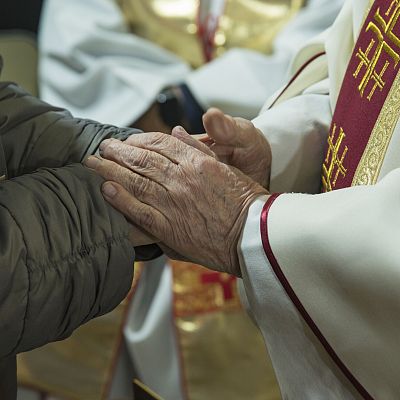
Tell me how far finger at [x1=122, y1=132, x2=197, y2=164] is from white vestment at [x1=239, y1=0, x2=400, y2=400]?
108 mm

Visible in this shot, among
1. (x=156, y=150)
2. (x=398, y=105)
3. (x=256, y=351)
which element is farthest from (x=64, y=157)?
(x=256, y=351)

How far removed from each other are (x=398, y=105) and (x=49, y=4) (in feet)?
4.79

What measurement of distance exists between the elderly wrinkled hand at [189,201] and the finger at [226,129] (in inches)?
1.6

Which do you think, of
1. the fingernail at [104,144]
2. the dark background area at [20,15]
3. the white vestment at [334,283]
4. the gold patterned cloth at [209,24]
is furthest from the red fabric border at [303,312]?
the dark background area at [20,15]

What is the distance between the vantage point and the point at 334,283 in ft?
2.66

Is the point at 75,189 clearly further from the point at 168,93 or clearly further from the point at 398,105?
the point at 168,93

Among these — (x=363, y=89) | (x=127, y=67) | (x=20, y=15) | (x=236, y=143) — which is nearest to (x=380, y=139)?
(x=363, y=89)

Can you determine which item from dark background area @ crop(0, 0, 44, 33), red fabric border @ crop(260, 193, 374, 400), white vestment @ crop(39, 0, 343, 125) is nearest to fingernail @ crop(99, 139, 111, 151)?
red fabric border @ crop(260, 193, 374, 400)

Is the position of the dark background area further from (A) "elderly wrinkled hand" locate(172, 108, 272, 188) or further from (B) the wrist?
(B) the wrist

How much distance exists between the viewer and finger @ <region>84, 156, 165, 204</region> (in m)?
0.92

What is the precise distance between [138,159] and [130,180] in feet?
0.11

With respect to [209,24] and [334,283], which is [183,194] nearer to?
[334,283]

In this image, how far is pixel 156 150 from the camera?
37.7 inches

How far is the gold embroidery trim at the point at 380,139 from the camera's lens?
903mm
